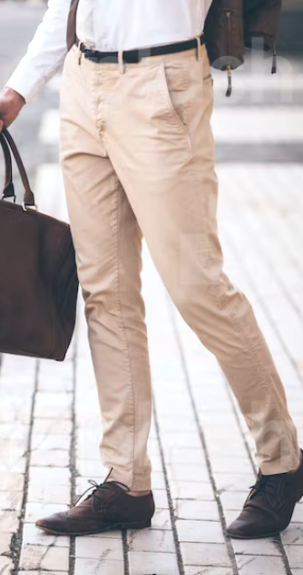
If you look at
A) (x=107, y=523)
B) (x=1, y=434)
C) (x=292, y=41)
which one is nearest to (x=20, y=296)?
(x=107, y=523)

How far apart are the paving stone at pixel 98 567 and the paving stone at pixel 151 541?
0.11 meters

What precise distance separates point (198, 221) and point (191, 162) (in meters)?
0.15

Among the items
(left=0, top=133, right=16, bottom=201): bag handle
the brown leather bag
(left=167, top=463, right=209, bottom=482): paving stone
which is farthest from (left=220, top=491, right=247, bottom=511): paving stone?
(left=0, top=133, right=16, bottom=201): bag handle

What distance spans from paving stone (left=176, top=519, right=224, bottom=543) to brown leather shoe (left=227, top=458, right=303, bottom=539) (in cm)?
4

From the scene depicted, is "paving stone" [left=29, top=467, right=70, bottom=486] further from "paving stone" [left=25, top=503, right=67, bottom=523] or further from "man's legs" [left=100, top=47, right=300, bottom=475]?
"man's legs" [left=100, top=47, right=300, bottom=475]

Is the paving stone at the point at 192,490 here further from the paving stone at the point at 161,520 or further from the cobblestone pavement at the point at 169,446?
the paving stone at the point at 161,520

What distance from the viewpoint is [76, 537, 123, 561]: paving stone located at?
2.75 meters

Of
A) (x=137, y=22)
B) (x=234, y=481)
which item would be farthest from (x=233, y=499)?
(x=137, y=22)

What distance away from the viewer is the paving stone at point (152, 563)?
268 cm

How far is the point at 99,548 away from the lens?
9.20 feet

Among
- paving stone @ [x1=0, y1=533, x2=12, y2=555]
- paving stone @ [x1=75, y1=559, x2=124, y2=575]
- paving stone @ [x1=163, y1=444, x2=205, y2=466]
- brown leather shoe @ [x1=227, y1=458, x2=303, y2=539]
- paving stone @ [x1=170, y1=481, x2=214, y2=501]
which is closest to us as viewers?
paving stone @ [x1=75, y1=559, x2=124, y2=575]

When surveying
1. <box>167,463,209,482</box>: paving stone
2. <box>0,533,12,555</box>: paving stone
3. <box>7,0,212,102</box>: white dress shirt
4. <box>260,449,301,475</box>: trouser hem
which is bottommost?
<box>167,463,209,482</box>: paving stone

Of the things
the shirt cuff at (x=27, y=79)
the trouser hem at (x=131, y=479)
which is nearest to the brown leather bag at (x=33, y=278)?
the shirt cuff at (x=27, y=79)

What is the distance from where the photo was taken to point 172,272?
106 inches
